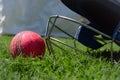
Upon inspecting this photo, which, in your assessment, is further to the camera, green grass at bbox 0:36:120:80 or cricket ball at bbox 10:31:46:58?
cricket ball at bbox 10:31:46:58

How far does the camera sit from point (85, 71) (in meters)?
4.46

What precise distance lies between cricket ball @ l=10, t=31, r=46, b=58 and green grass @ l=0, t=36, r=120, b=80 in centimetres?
11

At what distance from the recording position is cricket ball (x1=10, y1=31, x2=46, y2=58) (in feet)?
16.8

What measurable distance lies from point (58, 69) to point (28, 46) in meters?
0.64

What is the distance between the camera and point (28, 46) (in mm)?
5125

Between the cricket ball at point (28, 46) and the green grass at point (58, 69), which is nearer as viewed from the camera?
the green grass at point (58, 69)

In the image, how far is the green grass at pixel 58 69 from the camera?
13.8 ft

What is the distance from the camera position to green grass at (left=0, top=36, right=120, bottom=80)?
4211 millimetres

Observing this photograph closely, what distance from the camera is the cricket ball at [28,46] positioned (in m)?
5.11

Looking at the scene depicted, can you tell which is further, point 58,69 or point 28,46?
point 28,46

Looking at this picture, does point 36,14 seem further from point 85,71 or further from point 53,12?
point 85,71

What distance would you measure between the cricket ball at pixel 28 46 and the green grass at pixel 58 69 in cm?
11

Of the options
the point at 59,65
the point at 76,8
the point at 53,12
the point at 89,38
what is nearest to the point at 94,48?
the point at 89,38

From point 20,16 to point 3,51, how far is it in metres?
4.16
